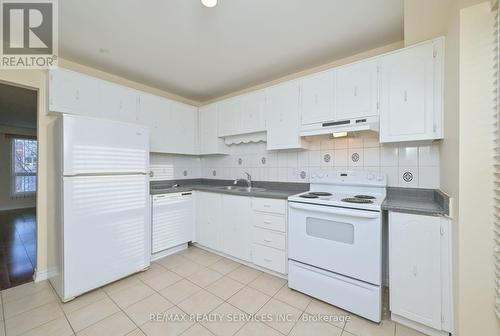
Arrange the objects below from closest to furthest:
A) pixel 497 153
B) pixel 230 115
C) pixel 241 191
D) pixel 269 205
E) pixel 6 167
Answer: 1. pixel 497 153
2. pixel 269 205
3. pixel 241 191
4. pixel 230 115
5. pixel 6 167

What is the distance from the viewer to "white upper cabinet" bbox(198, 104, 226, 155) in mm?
3234

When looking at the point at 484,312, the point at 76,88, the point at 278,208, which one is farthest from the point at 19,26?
the point at 484,312

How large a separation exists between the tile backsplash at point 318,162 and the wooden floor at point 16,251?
6.22 ft

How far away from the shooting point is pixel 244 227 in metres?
2.52

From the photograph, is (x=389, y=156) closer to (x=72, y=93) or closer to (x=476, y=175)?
(x=476, y=175)

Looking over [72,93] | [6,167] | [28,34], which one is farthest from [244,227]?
[6,167]

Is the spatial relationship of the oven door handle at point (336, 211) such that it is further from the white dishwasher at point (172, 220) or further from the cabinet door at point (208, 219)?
the white dishwasher at point (172, 220)

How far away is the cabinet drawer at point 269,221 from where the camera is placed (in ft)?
7.25

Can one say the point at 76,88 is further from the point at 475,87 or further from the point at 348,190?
the point at 475,87

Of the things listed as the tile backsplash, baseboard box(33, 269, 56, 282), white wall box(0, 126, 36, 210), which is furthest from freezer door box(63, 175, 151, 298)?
white wall box(0, 126, 36, 210)

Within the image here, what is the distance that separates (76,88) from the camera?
85.7 inches

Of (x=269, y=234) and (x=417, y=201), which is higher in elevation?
(x=417, y=201)

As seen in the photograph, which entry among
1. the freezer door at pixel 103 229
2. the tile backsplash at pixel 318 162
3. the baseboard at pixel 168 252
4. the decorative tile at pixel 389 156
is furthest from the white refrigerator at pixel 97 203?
the decorative tile at pixel 389 156

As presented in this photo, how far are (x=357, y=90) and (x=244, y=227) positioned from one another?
1.97 m
